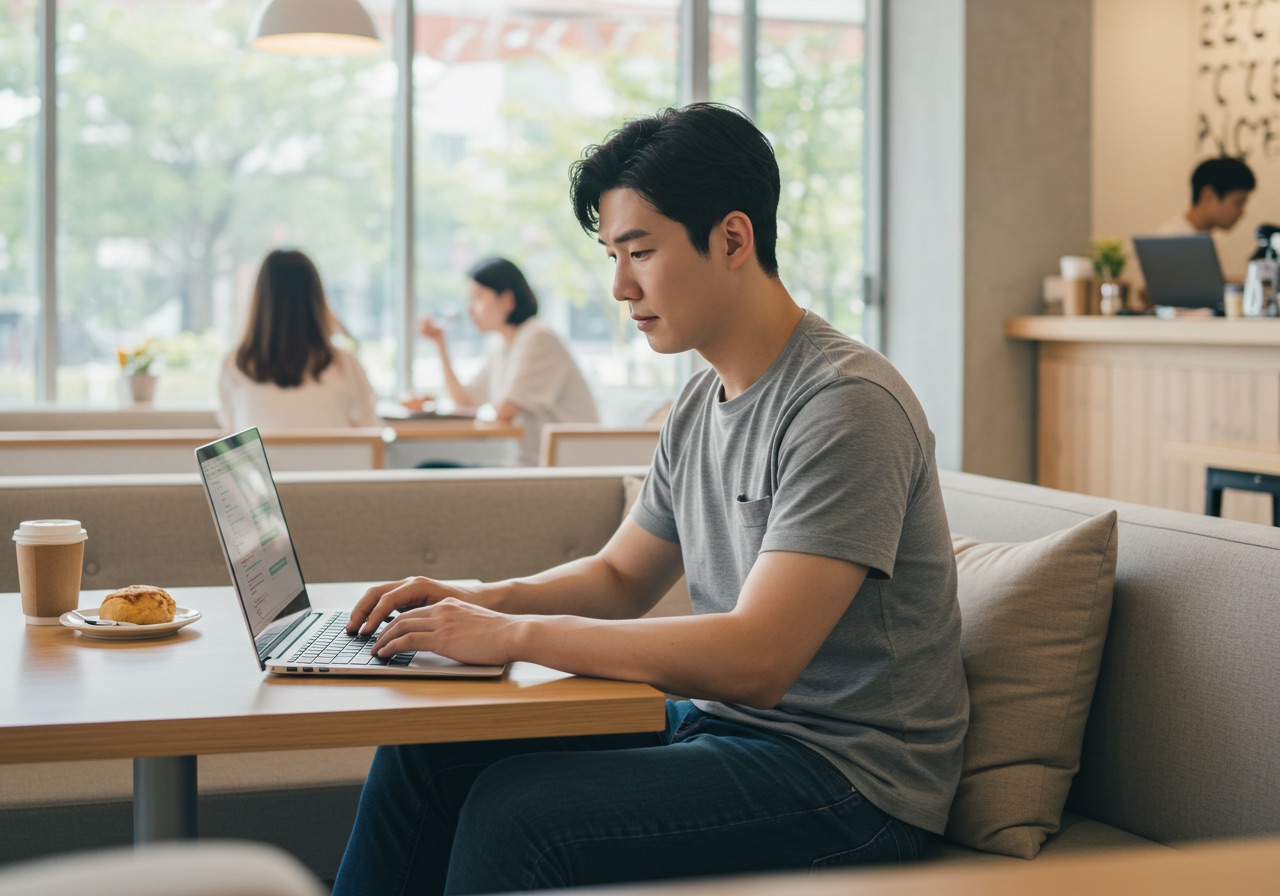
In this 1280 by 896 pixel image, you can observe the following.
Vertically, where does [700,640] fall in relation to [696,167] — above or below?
below

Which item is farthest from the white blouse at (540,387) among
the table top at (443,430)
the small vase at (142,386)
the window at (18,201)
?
the window at (18,201)

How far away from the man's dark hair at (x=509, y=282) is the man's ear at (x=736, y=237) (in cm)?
324

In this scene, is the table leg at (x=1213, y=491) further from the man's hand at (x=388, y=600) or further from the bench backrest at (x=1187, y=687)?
the man's hand at (x=388, y=600)

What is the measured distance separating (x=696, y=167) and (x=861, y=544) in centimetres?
49

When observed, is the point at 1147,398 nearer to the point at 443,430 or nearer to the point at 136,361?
the point at 443,430

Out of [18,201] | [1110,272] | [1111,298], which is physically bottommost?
[1111,298]

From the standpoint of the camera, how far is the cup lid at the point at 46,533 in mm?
1521

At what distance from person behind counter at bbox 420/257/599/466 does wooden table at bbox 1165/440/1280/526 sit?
7.09 ft

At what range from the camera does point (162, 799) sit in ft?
4.19

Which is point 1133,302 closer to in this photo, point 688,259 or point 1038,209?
point 1038,209

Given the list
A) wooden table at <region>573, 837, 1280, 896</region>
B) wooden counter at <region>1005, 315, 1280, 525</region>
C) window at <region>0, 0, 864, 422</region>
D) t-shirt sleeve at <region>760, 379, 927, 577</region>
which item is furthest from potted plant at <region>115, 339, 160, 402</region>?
wooden table at <region>573, 837, 1280, 896</region>

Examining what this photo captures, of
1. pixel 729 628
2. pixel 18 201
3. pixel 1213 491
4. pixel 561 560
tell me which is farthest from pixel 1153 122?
pixel 729 628

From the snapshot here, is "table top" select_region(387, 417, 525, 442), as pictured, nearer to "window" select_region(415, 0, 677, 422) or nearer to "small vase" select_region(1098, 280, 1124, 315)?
"window" select_region(415, 0, 677, 422)

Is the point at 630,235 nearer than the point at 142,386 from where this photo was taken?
Yes
